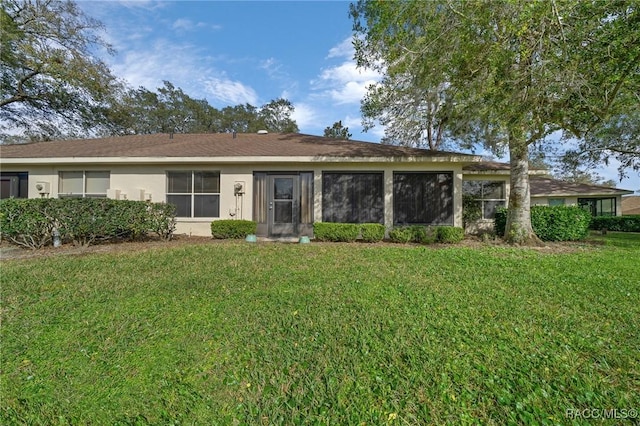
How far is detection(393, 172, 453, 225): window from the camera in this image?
9.69m

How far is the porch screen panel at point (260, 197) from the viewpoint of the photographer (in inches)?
381

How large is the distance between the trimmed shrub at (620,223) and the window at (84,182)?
24.0 metres

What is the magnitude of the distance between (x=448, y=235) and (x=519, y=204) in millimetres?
2319

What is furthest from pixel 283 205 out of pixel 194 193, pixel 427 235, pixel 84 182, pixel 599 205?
pixel 599 205

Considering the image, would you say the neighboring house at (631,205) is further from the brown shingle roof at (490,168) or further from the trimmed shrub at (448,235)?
the trimmed shrub at (448,235)

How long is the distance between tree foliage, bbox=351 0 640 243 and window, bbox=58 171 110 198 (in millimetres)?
9656

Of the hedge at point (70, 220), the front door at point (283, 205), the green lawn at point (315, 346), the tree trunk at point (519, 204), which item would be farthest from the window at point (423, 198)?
the hedge at point (70, 220)

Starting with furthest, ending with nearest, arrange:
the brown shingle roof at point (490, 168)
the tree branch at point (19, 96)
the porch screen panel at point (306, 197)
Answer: the tree branch at point (19, 96) → the brown shingle roof at point (490, 168) → the porch screen panel at point (306, 197)

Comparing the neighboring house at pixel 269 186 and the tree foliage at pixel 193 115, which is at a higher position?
the tree foliage at pixel 193 115

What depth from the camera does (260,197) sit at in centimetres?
972

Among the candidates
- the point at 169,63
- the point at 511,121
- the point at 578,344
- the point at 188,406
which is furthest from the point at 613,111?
the point at 169,63

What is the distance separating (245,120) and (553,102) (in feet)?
93.0

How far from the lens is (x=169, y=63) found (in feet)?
35.3

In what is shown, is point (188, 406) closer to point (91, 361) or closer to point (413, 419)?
point (91, 361)
